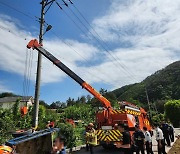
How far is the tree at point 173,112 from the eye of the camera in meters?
53.5

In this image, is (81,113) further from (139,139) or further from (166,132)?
(139,139)

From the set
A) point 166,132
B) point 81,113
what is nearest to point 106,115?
point 166,132

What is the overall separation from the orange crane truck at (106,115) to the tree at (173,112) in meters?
39.8

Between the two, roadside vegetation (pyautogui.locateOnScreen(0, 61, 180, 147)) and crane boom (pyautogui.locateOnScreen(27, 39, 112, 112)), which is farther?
→ roadside vegetation (pyautogui.locateOnScreen(0, 61, 180, 147))

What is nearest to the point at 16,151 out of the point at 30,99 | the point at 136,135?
the point at 136,135

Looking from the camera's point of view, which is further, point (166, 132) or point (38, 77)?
point (166, 132)

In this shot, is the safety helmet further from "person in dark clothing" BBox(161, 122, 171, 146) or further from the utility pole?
"person in dark clothing" BBox(161, 122, 171, 146)

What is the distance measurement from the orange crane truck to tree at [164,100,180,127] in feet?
131

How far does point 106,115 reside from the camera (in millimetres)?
15617

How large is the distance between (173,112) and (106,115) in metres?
42.7

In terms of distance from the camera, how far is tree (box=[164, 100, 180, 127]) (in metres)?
53.5

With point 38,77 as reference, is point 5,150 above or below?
below

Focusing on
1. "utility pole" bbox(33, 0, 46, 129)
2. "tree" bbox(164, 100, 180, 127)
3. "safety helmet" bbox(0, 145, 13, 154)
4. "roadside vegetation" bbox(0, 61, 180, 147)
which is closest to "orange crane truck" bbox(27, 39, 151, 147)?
"utility pole" bbox(33, 0, 46, 129)

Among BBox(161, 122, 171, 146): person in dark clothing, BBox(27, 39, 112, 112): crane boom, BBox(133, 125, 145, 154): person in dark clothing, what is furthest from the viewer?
BBox(161, 122, 171, 146): person in dark clothing
